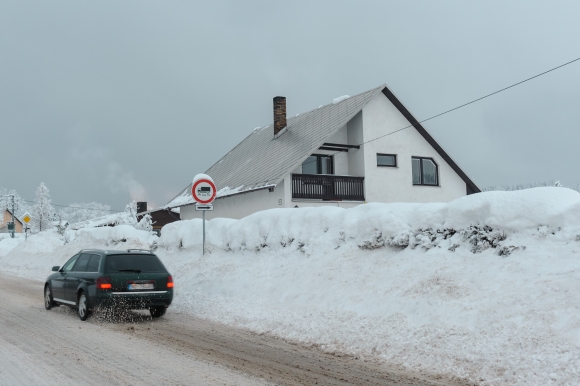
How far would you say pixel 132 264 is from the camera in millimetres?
11172

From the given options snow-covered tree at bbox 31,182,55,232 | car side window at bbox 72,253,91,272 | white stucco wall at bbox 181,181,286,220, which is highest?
snow-covered tree at bbox 31,182,55,232

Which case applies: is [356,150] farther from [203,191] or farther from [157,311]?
[157,311]

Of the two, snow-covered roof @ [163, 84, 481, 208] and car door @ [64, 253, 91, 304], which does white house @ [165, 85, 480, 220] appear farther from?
car door @ [64, 253, 91, 304]

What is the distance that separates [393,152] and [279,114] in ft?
26.5

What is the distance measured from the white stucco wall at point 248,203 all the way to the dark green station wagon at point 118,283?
1224 centimetres

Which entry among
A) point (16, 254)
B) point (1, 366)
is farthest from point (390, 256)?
point (16, 254)

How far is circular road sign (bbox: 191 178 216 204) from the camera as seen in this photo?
50.4 ft

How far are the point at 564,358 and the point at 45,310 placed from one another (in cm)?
1108

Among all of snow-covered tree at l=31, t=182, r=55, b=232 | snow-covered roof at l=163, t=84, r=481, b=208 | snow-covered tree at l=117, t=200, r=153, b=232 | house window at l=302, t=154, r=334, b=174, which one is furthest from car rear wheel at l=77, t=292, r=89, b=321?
snow-covered tree at l=31, t=182, r=55, b=232

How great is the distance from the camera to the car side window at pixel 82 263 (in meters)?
11.7

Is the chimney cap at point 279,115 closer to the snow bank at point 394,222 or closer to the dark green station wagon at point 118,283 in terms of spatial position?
the snow bank at point 394,222

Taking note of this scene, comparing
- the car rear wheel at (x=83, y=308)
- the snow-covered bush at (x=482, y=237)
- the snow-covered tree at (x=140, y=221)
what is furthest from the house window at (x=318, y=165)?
the snow-covered bush at (x=482, y=237)

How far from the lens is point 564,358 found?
594 centimetres

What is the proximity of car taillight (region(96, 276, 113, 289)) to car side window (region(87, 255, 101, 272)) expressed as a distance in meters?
0.42
